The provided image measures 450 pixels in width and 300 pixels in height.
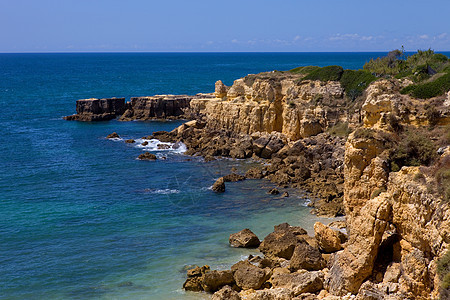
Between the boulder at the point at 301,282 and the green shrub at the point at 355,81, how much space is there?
3366 cm

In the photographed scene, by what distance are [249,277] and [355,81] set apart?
127 feet

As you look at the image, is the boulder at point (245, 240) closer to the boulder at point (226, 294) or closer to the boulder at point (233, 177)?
the boulder at point (226, 294)

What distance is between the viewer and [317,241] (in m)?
27.0

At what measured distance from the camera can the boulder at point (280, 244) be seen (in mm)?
27547

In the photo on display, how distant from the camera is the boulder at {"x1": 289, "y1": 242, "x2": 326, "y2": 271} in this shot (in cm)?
2459


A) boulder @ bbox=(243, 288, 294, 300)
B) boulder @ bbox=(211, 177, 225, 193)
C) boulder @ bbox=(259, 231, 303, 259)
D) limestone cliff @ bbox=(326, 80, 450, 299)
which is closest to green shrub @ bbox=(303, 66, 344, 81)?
boulder @ bbox=(211, 177, 225, 193)

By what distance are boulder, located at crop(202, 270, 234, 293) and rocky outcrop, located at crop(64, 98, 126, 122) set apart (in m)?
66.3

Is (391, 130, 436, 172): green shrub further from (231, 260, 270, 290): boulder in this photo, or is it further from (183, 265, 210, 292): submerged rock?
(183, 265, 210, 292): submerged rock

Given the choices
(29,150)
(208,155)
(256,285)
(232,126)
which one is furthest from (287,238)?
(29,150)

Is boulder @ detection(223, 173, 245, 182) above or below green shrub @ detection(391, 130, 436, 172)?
below

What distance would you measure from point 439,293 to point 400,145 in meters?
8.63

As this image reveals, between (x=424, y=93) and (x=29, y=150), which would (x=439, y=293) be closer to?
(x=424, y=93)

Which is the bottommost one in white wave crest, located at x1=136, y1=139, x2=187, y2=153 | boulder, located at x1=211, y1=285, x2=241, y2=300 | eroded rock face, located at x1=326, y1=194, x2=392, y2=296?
white wave crest, located at x1=136, y1=139, x2=187, y2=153

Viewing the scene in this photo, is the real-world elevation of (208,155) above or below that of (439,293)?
below
